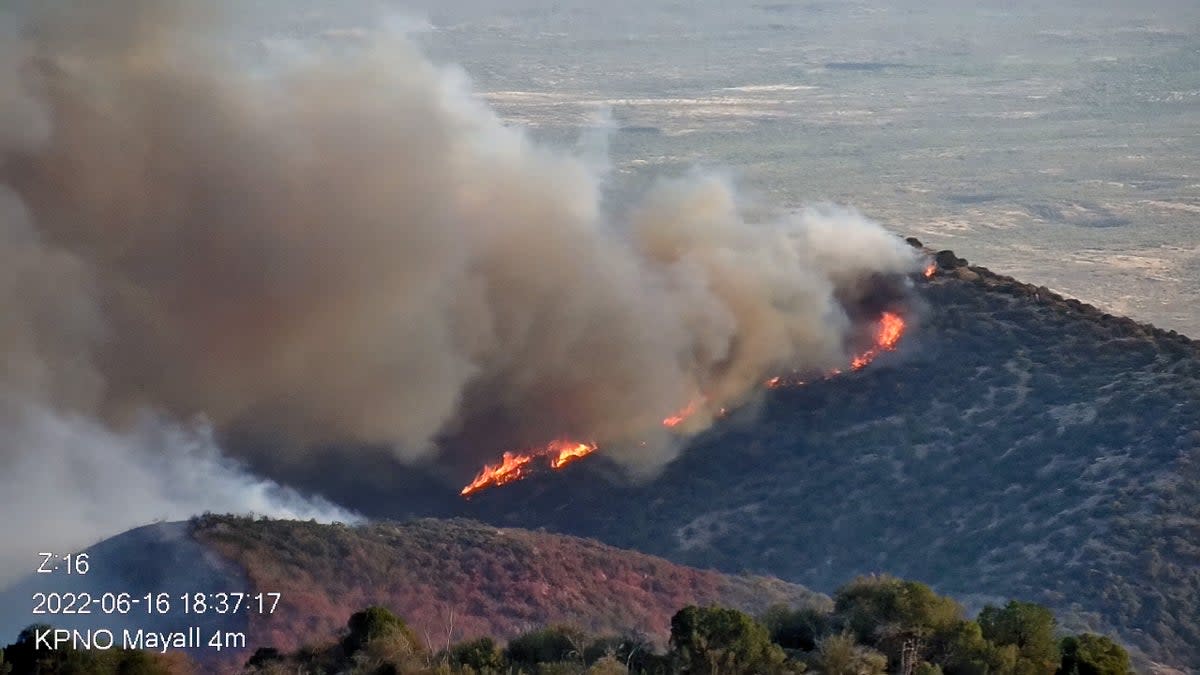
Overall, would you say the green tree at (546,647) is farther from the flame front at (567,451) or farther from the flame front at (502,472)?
the flame front at (567,451)

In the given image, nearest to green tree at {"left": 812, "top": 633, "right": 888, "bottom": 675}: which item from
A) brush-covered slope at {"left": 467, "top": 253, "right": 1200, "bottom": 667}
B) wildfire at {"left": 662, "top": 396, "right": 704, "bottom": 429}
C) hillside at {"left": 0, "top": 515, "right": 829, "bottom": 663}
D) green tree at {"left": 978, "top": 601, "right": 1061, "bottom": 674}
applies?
green tree at {"left": 978, "top": 601, "right": 1061, "bottom": 674}

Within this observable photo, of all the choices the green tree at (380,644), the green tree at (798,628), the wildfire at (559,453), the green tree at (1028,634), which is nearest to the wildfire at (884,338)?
the wildfire at (559,453)

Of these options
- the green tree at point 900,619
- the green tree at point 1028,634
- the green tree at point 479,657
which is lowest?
the green tree at point 1028,634

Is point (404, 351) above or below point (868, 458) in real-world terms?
above

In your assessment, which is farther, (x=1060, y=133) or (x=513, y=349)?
(x=1060, y=133)

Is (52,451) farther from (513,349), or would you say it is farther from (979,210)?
(979,210)

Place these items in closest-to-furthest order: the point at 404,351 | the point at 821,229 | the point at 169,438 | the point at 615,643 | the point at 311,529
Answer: the point at 615,643
the point at 311,529
the point at 169,438
the point at 404,351
the point at 821,229

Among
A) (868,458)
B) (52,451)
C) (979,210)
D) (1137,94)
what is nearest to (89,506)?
Answer: (52,451)

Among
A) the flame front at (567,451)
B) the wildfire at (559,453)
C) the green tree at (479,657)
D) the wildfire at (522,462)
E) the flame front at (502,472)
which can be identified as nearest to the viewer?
the green tree at (479,657)
